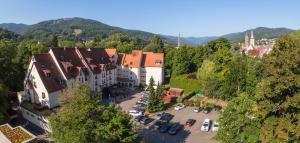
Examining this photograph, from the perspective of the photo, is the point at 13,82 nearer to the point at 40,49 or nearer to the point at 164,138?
the point at 40,49

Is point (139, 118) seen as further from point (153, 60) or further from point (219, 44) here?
point (219, 44)

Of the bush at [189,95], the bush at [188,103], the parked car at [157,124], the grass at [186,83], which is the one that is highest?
the grass at [186,83]

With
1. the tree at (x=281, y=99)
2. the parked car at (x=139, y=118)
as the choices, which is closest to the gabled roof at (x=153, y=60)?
the parked car at (x=139, y=118)

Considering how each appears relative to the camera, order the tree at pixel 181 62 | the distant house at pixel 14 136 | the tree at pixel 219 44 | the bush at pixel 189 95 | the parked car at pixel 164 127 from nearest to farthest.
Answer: the distant house at pixel 14 136 < the parked car at pixel 164 127 < the bush at pixel 189 95 < the tree at pixel 181 62 < the tree at pixel 219 44

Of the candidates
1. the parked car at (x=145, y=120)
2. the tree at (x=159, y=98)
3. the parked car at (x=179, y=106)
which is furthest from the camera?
the parked car at (x=179, y=106)

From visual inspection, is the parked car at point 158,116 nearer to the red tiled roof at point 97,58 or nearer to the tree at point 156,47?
the red tiled roof at point 97,58

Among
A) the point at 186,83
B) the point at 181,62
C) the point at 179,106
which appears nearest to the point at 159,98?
the point at 179,106

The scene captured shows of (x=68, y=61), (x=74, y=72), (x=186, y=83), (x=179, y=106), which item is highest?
(x=68, y=61)
